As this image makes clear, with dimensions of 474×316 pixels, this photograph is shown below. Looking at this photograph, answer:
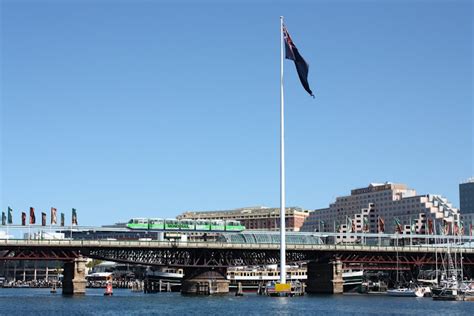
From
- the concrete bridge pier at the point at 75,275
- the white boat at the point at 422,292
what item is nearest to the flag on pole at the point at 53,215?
the concrete bridge pier at the point at 75,275

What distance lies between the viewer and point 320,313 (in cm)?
12738

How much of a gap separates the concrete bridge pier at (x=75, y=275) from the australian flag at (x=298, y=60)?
77.6 metres

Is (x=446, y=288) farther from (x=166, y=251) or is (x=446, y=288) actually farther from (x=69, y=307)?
(x=69, y=307)

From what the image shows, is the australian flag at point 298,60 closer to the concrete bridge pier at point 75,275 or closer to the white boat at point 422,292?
the concrete bridge pier at point 75,275

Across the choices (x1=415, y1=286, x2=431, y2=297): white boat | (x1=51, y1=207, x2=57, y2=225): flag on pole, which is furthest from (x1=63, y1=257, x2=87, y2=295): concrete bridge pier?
(x1=415, y1=286, x2=431, y2=297): white boat

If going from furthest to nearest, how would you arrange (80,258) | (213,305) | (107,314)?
(80,258)
(213,305)
(107,314)

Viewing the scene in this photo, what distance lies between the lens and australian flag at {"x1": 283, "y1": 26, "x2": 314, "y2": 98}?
130 m

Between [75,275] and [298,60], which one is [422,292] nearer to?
[75,275]

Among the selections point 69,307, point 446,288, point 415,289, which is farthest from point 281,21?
point 415,289

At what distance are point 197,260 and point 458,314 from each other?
83.0 metres

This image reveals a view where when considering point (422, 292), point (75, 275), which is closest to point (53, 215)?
point (75, 275)

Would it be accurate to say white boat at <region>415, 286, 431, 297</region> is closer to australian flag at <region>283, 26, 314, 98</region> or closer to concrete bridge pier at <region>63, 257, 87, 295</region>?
concrete bridge pier at <region>63, 257, 87, 295</region>

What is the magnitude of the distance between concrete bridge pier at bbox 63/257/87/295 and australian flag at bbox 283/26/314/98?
77.6m

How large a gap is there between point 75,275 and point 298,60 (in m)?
82.2
